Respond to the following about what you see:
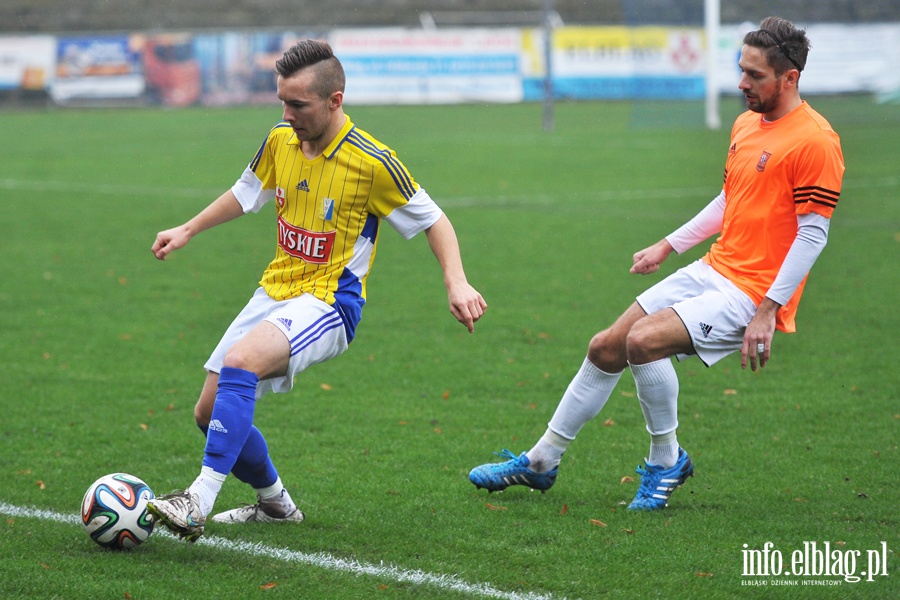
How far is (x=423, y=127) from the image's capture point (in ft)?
92.7

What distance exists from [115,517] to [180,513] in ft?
1.51

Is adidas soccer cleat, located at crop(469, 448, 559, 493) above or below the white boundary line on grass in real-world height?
above

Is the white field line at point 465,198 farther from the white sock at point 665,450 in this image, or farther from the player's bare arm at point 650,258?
the white sock at point 665,450

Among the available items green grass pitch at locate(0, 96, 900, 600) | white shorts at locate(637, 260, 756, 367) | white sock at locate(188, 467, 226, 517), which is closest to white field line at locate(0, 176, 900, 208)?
green grass pitch at locate(0, 96, 900, 600)

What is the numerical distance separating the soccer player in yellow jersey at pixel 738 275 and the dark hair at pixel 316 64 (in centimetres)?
159

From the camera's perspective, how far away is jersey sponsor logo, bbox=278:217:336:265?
4293 millimetres

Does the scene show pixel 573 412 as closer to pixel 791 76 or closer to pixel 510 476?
pixel 510 476

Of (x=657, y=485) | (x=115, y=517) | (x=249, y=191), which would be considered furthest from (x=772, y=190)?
(x=115, y=517)

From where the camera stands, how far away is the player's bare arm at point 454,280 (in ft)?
13.3

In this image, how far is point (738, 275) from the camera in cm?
458

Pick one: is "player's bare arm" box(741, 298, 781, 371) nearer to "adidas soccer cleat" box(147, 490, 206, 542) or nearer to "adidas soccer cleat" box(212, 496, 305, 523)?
"adidas soccer cleat" box(212, 496, 305, 523)

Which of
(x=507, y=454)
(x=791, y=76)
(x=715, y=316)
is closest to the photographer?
(x=791, y=76)

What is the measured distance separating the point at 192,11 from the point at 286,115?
38.0m

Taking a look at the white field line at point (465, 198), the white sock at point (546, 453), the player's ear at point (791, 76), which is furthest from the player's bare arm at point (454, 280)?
the white field line at point (465, 198)
